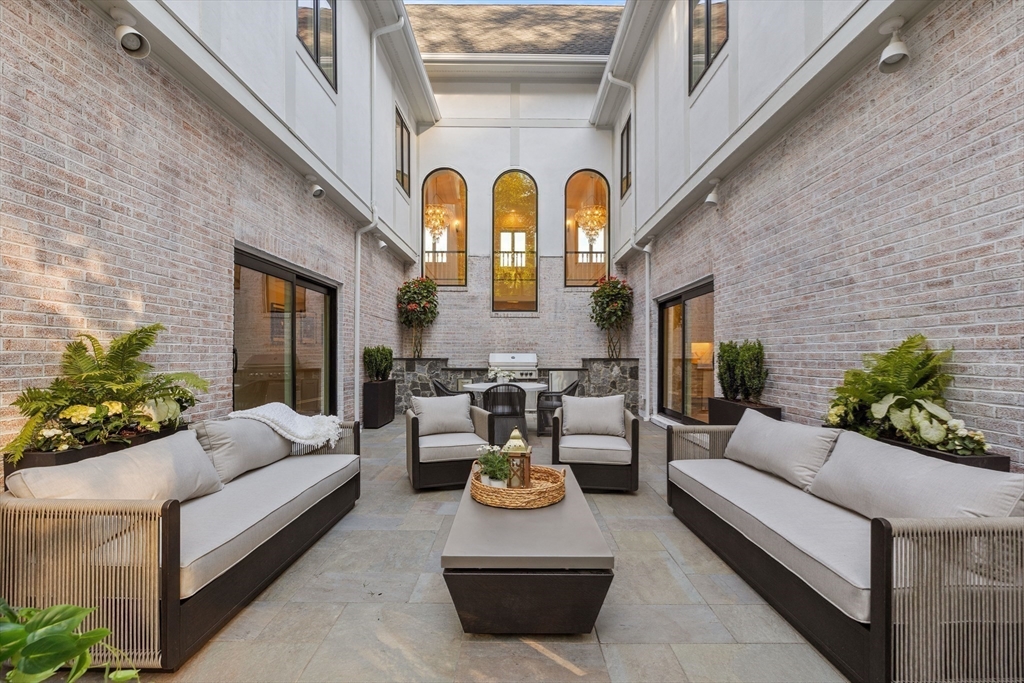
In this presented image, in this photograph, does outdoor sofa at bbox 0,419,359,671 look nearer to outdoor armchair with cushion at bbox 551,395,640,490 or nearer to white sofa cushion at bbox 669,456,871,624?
outdoor armchair with cushion at bbox 551,395,640,490

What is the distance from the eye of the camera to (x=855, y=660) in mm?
1820

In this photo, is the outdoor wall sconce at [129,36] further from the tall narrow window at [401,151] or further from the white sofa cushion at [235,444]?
the tall narrow window at [401,151]

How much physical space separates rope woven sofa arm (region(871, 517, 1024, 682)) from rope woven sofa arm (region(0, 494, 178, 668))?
2737 millimetres

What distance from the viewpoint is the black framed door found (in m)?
6.28

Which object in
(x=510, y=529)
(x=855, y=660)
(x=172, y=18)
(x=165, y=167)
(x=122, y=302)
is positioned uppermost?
(x=172, y=18)

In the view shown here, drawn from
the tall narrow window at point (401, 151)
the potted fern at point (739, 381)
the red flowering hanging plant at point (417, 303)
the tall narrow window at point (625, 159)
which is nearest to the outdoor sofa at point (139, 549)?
the potted fern at point (739, 381)

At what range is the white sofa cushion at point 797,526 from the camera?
1878 mm

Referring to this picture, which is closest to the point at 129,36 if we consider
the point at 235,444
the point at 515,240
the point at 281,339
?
the point at 235,444

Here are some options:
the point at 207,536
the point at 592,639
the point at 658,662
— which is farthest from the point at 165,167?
the point at 658,662

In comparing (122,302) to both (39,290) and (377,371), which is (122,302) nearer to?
(39,290)

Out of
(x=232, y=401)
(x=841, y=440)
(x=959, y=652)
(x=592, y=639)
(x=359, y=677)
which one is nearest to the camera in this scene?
(x=959, y=652)

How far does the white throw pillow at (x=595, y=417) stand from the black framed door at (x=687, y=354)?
2017mm

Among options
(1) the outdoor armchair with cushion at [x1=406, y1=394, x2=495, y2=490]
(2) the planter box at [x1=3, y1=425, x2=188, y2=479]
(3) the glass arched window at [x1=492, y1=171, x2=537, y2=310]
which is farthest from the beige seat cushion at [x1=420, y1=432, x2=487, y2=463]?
(3) the glass arched window at [x1=492, y1=171, x2=537, y2=310]

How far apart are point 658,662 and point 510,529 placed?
2.68 ft
